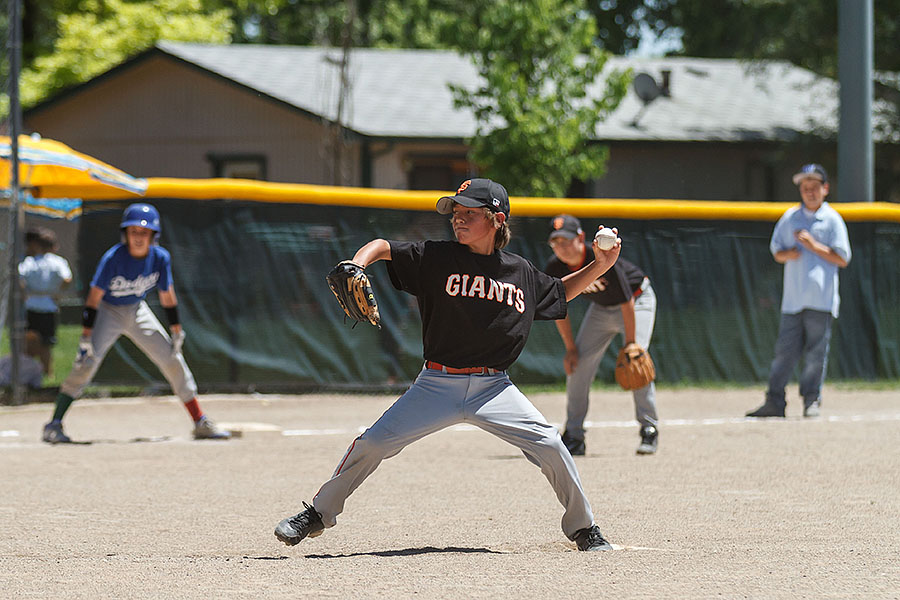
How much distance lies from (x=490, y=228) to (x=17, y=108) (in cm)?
805

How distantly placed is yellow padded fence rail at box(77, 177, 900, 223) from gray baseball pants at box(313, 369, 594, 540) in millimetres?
7816

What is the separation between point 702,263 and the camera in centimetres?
1437

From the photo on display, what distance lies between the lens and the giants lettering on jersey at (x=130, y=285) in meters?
10.1

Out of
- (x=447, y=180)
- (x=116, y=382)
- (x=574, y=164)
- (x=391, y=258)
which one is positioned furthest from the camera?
(x=447, y=180)

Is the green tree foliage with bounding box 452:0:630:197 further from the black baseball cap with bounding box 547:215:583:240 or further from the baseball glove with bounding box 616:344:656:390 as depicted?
the black baseball cap with bounding box 547:215:583:240

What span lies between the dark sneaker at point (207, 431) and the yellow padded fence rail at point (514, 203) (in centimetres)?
355

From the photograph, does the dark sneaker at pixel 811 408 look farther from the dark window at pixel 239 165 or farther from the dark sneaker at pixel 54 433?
the dark window at pixel 239 165

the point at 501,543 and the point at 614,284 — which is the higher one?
the point at 614,284

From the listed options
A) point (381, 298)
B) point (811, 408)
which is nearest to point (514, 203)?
point (381, 298)

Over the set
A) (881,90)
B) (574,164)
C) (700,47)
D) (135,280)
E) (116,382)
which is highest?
(700,47)

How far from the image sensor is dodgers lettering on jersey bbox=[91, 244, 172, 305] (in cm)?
1004

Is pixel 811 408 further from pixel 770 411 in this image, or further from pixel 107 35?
pixel 107 35

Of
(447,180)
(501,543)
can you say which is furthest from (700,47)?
(501,543)

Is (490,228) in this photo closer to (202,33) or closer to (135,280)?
(135,280)
